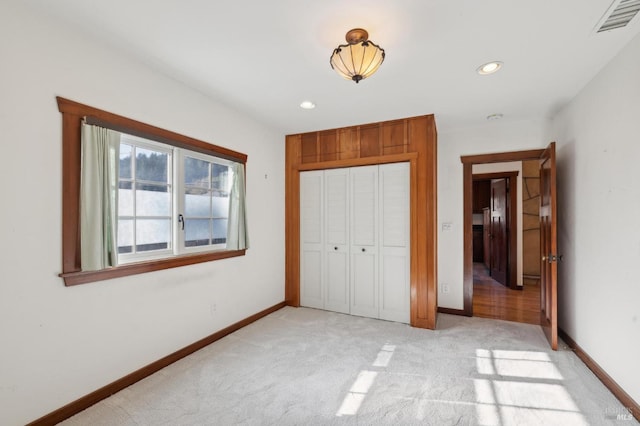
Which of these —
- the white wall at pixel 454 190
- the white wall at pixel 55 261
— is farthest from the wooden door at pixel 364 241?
the white wall at pixel 55 261

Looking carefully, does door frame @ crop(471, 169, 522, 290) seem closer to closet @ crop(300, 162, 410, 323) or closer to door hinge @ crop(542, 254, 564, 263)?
door hinge @ crop(542, 254, 564, 263)

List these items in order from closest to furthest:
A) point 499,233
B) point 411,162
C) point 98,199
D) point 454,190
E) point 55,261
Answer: point 55,261
point 98,199
point 411,162
point 454,190
point 499,233

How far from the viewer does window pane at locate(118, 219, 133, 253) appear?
2260 mm

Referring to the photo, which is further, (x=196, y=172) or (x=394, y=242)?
(x=394, y=242)

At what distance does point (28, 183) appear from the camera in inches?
68.1

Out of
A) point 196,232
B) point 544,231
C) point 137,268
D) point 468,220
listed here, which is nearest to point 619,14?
point 544,231

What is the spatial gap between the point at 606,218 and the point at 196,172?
141 inches

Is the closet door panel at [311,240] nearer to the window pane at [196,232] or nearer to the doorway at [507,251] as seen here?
the window pane at [196,232]

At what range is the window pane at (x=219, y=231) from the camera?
317cm

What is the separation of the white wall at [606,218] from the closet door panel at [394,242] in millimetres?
1580

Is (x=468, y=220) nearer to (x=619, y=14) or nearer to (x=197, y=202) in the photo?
(x=619, y=14)

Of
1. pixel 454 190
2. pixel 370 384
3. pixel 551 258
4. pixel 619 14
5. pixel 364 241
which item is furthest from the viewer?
pixel 454 190

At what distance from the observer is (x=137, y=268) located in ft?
7.54

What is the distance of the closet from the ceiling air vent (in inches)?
76.3
